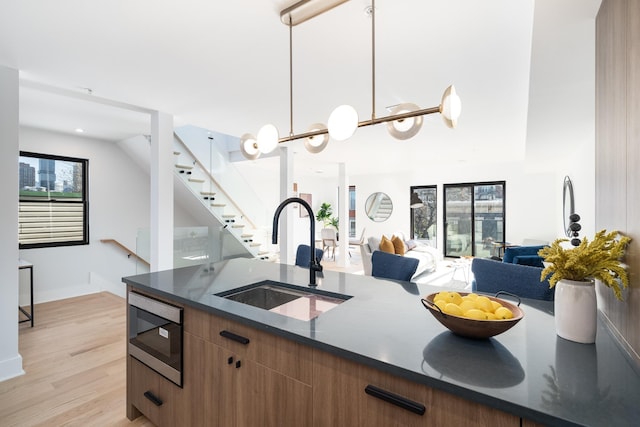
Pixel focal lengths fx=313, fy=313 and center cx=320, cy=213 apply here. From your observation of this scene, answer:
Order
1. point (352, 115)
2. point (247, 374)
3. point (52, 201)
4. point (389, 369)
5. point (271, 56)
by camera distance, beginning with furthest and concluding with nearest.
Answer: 1. point (52, 201)
2. point (271, 56)
3. point (352, 115)
4. point (247, 374)
5. point (389, 369)

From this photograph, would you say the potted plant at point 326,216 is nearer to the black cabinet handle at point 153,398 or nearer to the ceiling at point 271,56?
the ceiling at point 271,56

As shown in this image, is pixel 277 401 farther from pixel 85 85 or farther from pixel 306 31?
pixel 85 85

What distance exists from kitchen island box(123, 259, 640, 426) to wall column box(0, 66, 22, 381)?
5.68 ft

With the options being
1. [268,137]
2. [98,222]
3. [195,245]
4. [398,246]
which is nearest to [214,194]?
[195,245]

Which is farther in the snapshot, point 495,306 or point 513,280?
point 513,280

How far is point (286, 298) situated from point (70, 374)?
211 cm

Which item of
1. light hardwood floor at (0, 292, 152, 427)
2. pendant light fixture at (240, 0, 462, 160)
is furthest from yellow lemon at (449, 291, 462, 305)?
light hardwood floor at (0, 292, 152, 427)

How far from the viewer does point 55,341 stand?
312 cm

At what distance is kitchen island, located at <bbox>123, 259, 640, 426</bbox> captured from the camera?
761 millimetres

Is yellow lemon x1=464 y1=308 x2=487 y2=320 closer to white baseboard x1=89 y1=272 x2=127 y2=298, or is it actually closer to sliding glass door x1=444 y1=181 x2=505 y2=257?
white baseboard x1=89 y1=272 x2=127 y2=298

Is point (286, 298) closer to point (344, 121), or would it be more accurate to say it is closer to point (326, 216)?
point (344, 121)

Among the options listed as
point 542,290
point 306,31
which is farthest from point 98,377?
point 542,290

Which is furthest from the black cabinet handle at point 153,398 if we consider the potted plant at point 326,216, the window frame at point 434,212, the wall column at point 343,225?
the potted plant at point 326,216

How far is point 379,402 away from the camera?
3.11 ft
